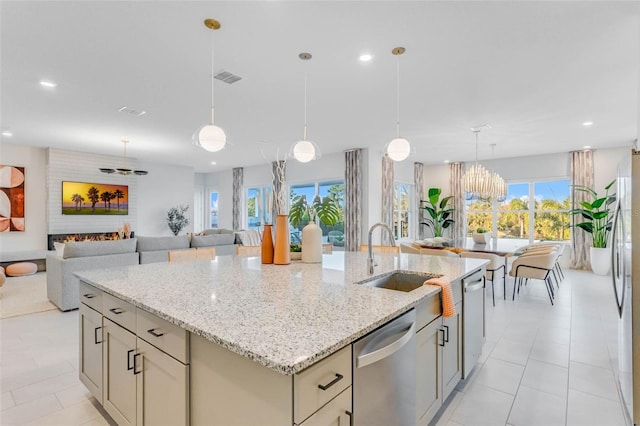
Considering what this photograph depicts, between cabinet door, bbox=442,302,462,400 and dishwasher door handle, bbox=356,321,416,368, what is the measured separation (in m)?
0.61

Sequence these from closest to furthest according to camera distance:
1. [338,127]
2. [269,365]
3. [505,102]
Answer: [269,365], [505,102], [338,127]

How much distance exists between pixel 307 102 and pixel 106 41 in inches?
86.1

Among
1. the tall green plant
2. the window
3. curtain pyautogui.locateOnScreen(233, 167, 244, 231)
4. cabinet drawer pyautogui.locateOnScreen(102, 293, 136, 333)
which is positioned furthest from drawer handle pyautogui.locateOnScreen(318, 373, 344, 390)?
curtain pyautogui.locateOnScreen(233, 167, 244, 231)

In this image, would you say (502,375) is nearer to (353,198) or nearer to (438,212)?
(353,198)

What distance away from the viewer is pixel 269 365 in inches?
35.2

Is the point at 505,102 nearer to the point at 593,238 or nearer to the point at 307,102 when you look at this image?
the point at 307,102

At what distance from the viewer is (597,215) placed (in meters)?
6.52

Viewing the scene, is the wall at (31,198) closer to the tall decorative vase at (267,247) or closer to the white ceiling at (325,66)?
the white ceiling at (325,66)

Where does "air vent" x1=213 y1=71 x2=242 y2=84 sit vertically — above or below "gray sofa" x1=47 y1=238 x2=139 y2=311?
above

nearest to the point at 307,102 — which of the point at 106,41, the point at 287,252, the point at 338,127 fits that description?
the point at 338,127

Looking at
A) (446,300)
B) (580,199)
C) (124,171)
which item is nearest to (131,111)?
(124,171)

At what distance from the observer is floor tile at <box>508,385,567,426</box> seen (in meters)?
1.96

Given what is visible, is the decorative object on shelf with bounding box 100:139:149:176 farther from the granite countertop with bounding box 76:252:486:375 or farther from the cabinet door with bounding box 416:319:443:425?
the cabinet door with bounding box 416:319:443:425

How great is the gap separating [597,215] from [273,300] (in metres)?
7.72
